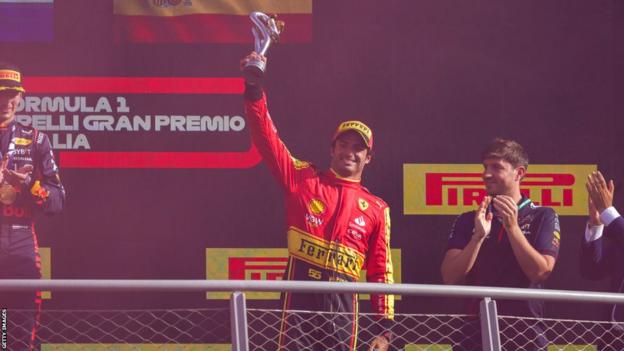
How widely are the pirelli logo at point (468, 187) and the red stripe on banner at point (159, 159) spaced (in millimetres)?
721

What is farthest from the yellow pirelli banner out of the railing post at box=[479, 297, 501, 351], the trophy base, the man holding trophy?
the railing post at box=[479, 297, 501, 351]

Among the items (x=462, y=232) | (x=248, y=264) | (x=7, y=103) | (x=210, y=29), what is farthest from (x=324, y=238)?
(x=7, y=103)

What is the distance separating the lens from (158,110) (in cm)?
434

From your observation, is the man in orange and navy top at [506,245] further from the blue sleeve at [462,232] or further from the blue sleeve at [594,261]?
the blue sleeve at [594,261]

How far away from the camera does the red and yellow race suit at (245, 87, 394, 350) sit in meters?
3.59

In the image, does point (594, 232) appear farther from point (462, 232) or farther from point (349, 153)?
point (349, 153)

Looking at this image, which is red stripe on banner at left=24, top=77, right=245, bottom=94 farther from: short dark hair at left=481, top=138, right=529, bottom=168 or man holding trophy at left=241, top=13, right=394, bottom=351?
short dark hair at left=481, top=138, right=529, bottom=168

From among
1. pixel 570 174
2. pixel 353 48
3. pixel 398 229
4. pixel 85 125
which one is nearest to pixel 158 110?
pixel 85 125

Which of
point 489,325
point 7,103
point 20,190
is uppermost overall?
point 7,103

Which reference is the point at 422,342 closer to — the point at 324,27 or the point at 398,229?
the point at 398,229

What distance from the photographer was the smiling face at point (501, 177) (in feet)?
12.4

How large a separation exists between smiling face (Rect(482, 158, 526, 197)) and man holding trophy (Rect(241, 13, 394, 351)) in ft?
1.40

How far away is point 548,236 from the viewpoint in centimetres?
374

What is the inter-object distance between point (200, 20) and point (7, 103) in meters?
0.91
